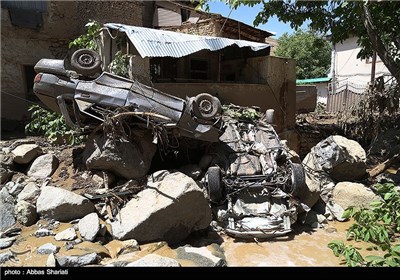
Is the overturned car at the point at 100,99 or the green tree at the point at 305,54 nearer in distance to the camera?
the overturned car at the point at 100,99

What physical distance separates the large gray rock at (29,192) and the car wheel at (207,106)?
12.4ft

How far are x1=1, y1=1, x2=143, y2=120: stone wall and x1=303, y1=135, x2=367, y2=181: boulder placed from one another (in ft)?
35.8

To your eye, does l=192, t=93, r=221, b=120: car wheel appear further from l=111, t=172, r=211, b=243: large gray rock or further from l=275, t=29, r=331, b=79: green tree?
l=275, t=29, r=331, b=79: green tree

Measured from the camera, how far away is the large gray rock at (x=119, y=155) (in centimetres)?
645

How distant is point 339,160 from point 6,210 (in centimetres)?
773

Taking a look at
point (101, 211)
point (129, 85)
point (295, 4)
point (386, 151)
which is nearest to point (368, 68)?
point (386, 151)

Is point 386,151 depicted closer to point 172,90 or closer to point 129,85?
point 172,90

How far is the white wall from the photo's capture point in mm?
19141

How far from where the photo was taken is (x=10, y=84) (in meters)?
12.1

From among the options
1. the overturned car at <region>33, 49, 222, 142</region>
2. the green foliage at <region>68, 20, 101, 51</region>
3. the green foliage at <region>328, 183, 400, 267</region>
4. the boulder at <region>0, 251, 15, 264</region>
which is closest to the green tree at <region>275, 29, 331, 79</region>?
the green foliage at <region>68, 20, 101, 51</region>

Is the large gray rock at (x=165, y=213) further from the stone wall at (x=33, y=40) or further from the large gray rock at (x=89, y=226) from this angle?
the stone wall at (x=33, y=40)

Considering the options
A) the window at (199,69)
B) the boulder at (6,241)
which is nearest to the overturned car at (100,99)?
the boulder at (6,241)

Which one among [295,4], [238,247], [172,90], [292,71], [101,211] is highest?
[295,4]
